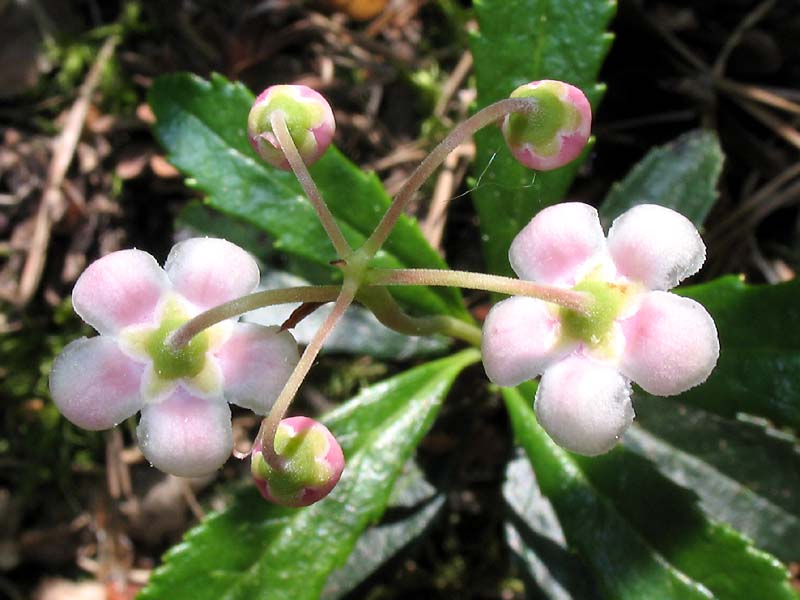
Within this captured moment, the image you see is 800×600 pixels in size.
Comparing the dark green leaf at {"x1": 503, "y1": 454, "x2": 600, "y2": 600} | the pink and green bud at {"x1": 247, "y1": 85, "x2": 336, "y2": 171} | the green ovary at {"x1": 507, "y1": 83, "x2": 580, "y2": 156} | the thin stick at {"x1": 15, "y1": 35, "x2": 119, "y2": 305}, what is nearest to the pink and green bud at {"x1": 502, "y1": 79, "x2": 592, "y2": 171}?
the green ovary at {"x1": 507, "y1": 83, "x2": 580, "y2": 156}

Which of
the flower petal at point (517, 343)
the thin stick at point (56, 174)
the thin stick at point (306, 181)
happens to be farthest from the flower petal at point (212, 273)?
the thin stick at point (56, 174)

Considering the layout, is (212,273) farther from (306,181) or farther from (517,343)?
(517,343)

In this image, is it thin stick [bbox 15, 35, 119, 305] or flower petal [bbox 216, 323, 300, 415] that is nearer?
flower petal [bbox 216, 323, 300, 415]

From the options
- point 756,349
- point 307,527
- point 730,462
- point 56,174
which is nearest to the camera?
point 756,349

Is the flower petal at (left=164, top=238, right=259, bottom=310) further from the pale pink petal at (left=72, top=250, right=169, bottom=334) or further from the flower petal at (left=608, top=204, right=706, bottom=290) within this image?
the flower petal at (left=608, top=204, right=706, bottom=290)

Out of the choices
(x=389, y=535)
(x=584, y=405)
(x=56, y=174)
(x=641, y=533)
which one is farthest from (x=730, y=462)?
(x=56, y=174)

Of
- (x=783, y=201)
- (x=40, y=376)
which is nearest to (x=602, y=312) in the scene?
(x=783, y=201)
